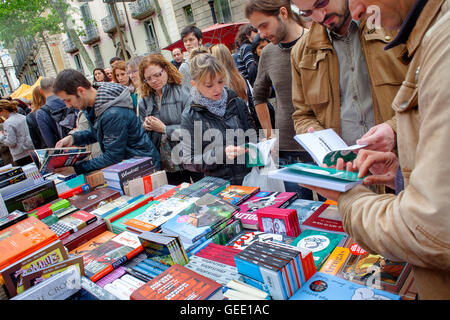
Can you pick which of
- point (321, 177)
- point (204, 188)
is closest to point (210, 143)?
point (204, 188)

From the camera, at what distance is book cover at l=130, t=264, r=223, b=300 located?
3.55ft

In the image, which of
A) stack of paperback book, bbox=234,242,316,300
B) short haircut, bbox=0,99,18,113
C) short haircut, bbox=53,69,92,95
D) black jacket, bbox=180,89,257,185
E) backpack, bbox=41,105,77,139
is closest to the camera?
stack of paperback book, bbox=234,242,316,300

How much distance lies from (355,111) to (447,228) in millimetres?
1336

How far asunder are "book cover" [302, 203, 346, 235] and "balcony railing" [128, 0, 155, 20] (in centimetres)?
1982

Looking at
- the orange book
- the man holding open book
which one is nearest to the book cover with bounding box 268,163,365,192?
the orange book

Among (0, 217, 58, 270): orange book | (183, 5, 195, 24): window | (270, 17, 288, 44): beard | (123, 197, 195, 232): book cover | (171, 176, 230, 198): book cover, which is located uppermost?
(183, 5, 195, 24): window

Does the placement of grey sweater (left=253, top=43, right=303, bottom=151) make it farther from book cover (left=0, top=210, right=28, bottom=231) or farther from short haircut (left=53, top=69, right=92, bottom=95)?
book cover (left=0, top=210, right=28, bottom=231)

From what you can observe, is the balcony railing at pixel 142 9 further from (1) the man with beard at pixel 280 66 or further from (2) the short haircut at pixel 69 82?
(1) the man with beard at pixel 280 66

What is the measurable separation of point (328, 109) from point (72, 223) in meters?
1.83

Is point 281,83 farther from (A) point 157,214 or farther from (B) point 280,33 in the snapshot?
(A) point 157,214

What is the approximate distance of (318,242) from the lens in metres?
1.40
